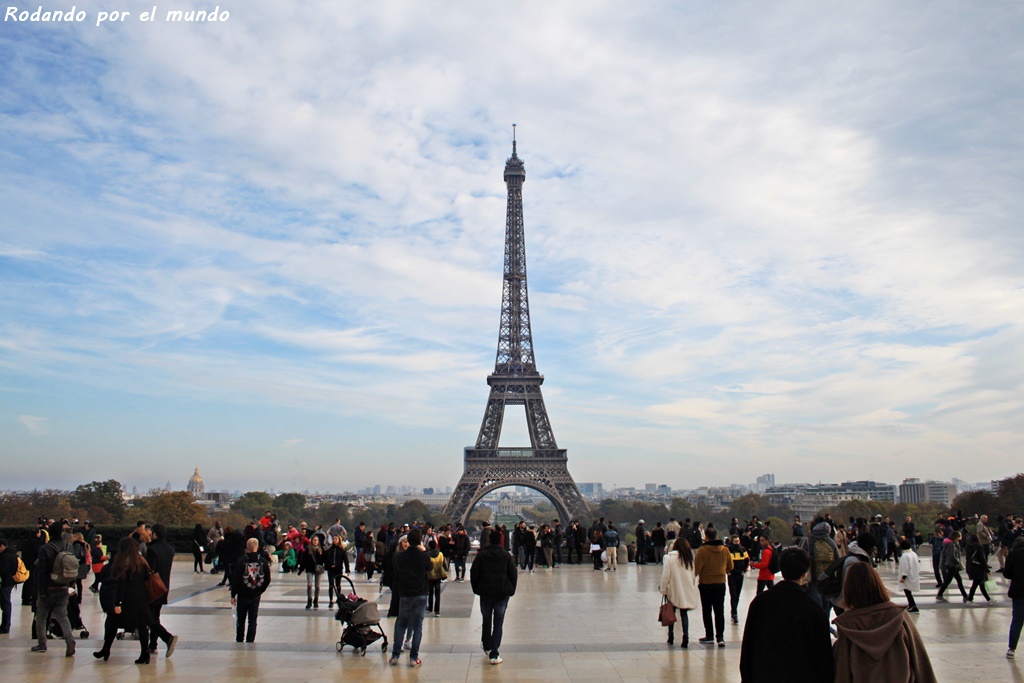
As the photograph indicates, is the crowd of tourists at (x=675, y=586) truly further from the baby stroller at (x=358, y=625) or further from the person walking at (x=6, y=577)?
the baby stroller at (x=358, y=625)

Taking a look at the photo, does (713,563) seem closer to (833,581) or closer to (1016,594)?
(833,581)

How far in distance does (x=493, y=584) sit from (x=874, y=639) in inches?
239

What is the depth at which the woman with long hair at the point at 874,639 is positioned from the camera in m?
5.10

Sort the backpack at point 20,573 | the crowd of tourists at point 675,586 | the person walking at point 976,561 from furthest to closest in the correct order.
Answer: the person walking at point 976,561 < the backpack at point 20,573 < the crowd of tourists at point 675,586

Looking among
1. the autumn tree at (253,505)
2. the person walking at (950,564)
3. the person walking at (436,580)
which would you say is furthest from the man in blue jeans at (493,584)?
the autumn tree at (253,505)

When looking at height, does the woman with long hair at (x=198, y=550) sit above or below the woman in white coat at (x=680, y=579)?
below

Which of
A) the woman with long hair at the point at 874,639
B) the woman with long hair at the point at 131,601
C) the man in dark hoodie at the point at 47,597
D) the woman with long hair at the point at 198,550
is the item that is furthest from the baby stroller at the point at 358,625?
the woman with long hair at the point at 198,550

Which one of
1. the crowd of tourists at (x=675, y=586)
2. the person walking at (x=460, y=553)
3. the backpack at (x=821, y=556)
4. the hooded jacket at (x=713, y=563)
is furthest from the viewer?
the person walking at (x=460, y=553)

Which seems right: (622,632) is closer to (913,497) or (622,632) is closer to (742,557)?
(742,557)

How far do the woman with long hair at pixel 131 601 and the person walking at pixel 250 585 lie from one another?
1272mm

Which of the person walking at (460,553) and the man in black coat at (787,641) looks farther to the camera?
the person walking at (460,553)

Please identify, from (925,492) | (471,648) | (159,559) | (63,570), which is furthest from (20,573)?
(925,492)

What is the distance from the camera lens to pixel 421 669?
10.1 meters

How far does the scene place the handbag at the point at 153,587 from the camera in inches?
413
